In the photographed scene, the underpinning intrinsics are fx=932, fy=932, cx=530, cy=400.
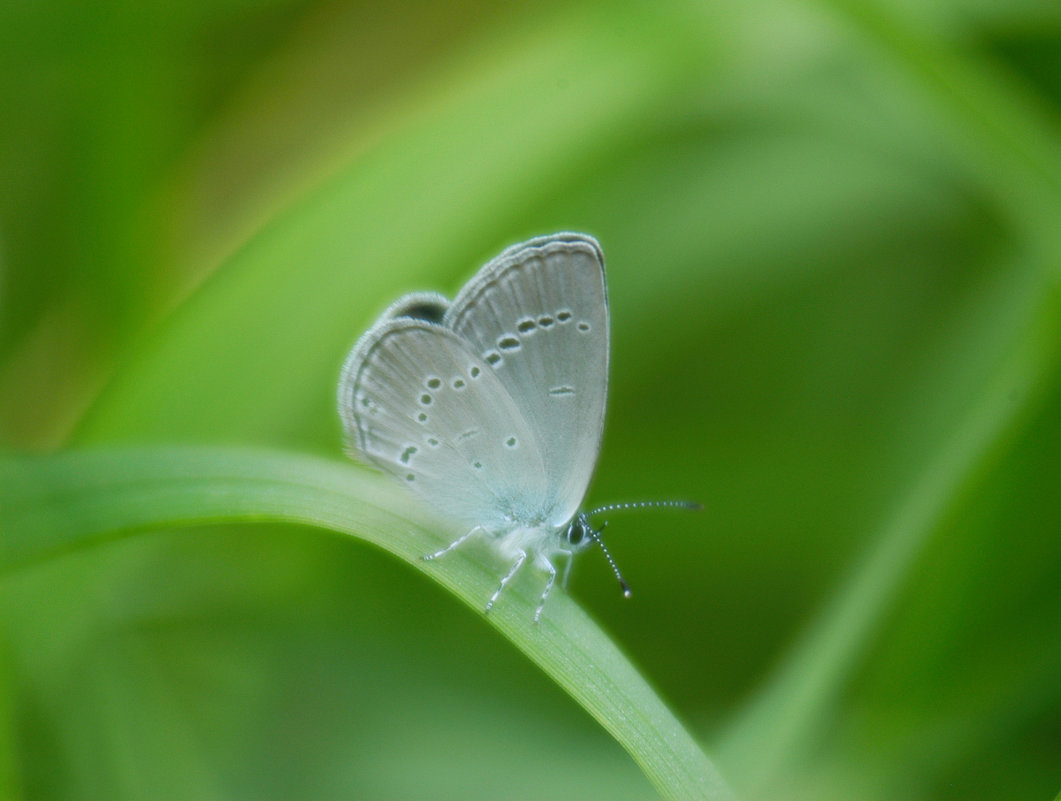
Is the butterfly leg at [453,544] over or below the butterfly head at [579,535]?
below

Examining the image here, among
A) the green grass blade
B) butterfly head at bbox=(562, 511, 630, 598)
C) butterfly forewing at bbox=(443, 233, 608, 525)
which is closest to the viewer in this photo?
the green grass blade

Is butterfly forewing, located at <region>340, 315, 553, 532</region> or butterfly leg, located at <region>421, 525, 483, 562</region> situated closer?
butterfly leg, located at <region>421, 525, 483, 562</region>

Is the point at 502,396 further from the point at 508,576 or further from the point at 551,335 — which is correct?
the point at 508,576

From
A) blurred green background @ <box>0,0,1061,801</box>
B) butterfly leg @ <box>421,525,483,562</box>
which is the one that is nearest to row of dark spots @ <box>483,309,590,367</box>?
butterfly leg @ <box>421,525,483,562</box>

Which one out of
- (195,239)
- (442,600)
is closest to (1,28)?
(195,239)

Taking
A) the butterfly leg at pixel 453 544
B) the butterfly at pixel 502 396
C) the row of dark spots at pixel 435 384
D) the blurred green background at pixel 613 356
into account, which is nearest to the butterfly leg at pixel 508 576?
the butterfly at pixel 502 396

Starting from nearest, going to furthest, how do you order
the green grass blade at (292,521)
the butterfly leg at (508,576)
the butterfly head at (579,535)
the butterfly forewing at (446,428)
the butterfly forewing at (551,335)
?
1. the green grass blade at (292,521)
2. the butterfly leg at (508,576)
3. the butterfly forewing at (551,335)
4. the butterfly forewing at (446,428)
5. the butterfly head at (579,535)

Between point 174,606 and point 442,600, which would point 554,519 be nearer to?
point 442,600

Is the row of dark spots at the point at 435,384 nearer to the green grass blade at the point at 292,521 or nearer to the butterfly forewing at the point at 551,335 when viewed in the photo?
the butterfly forewing at the point at 551,335

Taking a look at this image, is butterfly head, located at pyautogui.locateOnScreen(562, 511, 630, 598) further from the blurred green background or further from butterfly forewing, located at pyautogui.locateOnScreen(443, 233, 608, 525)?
the blurred green background
